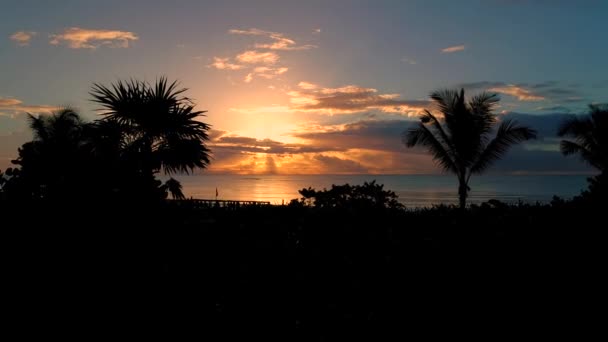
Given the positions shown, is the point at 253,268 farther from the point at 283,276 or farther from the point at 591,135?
the point at 591,135

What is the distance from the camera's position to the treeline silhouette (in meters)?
3.88

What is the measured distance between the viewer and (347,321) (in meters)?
4.07

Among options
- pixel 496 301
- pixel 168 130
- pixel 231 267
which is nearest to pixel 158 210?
pixel 231 267

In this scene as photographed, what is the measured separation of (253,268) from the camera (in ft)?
14.6

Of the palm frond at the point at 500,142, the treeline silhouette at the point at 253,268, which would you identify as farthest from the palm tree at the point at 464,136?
the treeline silhouette at the point at 253,268

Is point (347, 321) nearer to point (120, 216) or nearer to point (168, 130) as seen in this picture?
point (120, 216)

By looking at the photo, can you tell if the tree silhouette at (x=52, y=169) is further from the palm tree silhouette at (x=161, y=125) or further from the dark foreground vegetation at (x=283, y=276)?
the palm tree silhouette at (x=161, y=125)


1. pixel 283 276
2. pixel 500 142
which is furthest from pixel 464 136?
pixel 283 276

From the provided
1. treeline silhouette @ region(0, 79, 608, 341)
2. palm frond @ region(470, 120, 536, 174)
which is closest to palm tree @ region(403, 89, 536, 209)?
palm frond @ region(470, 120, 536, 174)

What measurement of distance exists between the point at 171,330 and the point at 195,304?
0.28 m

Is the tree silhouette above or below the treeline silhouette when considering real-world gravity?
above

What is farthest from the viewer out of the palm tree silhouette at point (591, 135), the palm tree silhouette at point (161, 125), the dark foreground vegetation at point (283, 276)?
the palm tree silhouette at point (591, 135)

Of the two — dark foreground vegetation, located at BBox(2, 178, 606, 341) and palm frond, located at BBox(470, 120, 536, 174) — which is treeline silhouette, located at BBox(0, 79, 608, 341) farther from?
palm frond, located at BBox(470, 120, 536, 174)

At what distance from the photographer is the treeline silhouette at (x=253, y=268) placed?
12.7 feet
